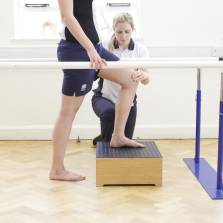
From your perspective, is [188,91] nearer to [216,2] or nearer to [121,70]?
[216,2]

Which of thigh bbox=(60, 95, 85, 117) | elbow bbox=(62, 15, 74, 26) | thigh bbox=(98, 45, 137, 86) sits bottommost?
thigh bbox=(60, 95, 85, 117)

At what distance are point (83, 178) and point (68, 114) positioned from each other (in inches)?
18.9

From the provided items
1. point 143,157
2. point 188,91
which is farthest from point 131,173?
point 188,91

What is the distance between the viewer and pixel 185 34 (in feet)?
13.5

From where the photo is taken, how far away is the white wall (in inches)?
163

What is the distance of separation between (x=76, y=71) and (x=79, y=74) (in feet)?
0.08

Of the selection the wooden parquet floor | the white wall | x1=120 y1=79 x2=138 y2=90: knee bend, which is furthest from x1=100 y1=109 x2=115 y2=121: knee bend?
the white wall

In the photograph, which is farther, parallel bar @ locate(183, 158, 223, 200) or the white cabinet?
the white cabinet

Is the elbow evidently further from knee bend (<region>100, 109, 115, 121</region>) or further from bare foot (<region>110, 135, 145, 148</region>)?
knee bend (<region>100, 109, 115, 121</region>)

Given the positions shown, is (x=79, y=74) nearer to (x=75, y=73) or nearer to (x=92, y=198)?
(x=75, y=73)

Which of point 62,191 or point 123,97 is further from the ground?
point 123,97

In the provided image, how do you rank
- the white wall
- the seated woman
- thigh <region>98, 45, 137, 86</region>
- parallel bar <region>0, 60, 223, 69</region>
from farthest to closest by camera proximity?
the white wall < the seated woman < thigh <region>98, 45, 137, 86</region> < parallel bar <region>0, 60, 223, 69</region>

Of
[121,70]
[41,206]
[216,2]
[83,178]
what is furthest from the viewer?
[216,2]

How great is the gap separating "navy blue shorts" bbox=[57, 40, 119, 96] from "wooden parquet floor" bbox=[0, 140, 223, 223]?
615mm
